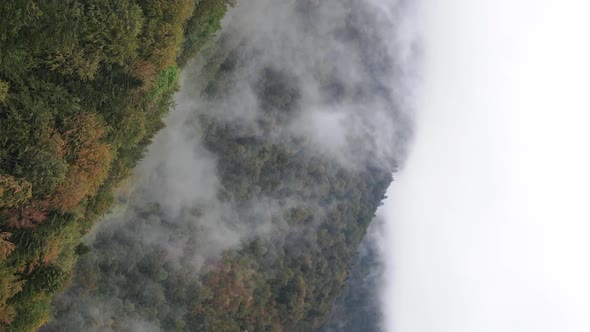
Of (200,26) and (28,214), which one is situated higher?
(200,26)

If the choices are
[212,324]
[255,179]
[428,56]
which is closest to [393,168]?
[428,56]

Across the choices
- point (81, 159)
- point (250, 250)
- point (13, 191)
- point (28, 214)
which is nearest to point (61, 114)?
point (81, 159)

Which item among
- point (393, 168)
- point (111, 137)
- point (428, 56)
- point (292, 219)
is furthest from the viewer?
point (428, 56)

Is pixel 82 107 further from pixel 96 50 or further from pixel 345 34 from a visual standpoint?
pixel 345 34

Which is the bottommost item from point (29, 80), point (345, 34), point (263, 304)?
point (29, 80)

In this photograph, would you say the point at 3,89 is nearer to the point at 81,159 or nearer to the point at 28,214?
the point at 81,159

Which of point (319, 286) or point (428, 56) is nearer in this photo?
point (319, 286)

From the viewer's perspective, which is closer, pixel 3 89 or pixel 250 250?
pixel 3 89
